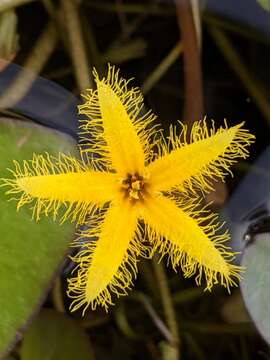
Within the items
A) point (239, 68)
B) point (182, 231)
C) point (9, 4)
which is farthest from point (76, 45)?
point (182, 231)

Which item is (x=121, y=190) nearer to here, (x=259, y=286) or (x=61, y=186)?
(x=61, y=186)

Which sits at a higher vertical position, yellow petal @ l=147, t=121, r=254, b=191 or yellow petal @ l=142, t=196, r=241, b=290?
yellow petal @ l=147, t=121, r=254, b=191

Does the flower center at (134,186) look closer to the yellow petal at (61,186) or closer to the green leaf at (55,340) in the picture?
the yellow petal at (61,186)

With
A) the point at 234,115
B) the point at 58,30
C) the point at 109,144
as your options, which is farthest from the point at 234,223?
the point at 58,30

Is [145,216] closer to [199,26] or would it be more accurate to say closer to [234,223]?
[234,223]

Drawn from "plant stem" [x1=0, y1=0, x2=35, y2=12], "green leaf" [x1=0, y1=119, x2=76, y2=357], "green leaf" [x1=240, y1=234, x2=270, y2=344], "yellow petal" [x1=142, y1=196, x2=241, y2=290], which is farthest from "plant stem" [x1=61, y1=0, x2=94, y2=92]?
"green leaf" [x1=240, y1=234, x2=270, y2=344]

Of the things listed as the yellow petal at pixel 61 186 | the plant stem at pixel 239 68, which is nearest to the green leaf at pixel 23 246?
the yellow petal at pixel 61 186

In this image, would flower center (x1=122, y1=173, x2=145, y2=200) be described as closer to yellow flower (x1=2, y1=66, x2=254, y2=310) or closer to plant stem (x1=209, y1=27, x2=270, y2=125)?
yellow flower (x1=2, y1=66, x2=254, y2=310)
